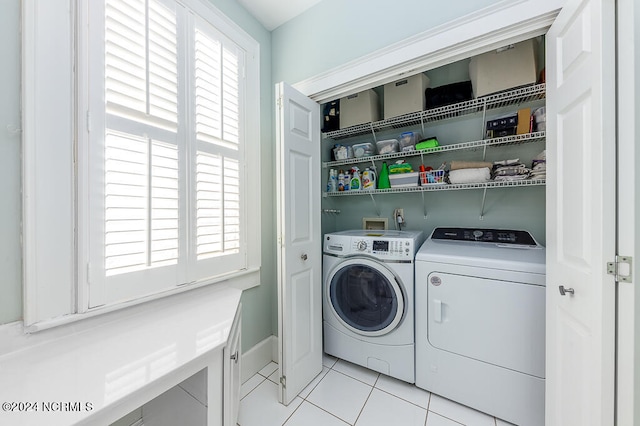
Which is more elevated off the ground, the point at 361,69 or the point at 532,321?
the point at 361,69

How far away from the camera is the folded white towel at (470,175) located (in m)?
1.71

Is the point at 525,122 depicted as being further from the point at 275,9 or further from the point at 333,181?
the point at 275,9

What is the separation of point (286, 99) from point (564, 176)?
146 centimetres

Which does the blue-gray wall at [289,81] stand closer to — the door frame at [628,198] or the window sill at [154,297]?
the window sill at [154,297]

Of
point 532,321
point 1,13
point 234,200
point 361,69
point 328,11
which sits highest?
point 328,11

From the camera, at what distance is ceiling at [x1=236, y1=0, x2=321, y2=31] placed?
1.68 metres

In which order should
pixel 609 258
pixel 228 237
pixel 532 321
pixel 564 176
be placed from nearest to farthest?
pixel 609 258
pixel 564 176
pixel 532 321
pixel 228 237

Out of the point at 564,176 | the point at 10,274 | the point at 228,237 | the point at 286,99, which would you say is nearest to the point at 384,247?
the point at 564,176

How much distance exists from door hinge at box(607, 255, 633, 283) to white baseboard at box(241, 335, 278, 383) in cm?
199

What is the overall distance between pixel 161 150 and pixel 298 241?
95 centimetres

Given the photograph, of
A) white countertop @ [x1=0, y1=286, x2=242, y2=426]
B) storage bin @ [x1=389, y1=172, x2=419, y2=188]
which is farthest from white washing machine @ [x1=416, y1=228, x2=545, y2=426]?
white countertop @ [x1=0, y1=286, x2=242, y2=426]

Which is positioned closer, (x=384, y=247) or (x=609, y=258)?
(x=609, y=258)

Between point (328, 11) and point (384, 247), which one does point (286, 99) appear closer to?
point (328, 11)

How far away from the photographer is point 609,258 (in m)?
0.75
